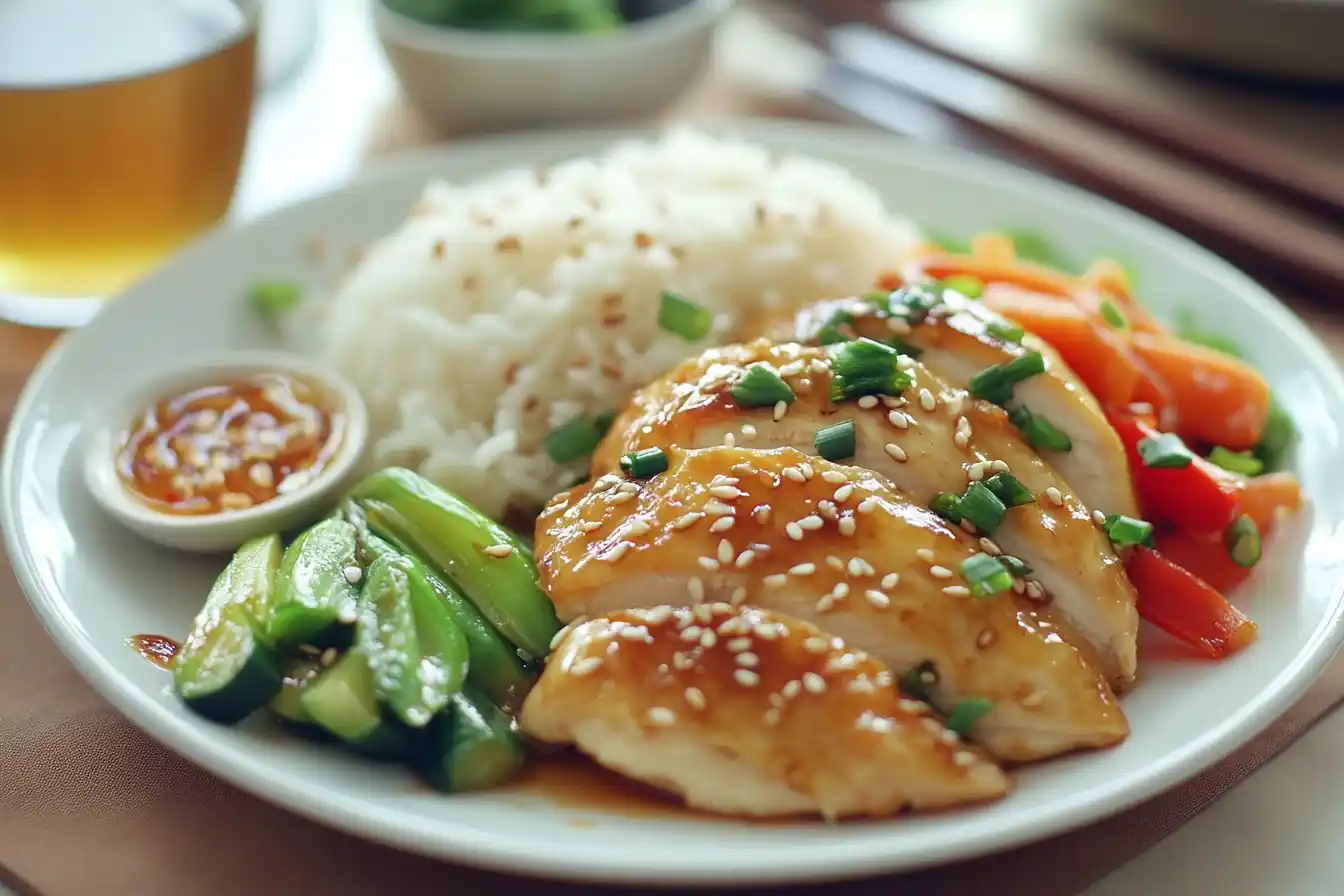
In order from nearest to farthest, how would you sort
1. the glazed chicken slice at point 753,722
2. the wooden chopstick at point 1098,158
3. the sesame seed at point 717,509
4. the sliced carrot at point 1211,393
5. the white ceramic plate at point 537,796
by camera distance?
1. the white ceramic plate at point 537,796
2. the glazed chicken slice at point 753,722
3. the sesame seed at point 717,509
4. the sliced carrot at point 1211,393
5. the wooden chopstick at point 1098,158

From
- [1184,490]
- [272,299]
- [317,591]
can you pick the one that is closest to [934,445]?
[1184,490]

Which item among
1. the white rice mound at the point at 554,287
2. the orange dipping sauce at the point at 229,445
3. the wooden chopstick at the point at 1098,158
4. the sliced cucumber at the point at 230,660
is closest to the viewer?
the sliced cucumber at the point at 230,660

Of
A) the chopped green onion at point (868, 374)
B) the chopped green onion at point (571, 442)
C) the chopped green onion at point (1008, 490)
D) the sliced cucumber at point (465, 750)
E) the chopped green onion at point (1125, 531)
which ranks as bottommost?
the chopped green onion at point (571, 442)

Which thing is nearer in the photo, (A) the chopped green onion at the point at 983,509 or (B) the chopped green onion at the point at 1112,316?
(A) the chopped green onion at the point at 983,509

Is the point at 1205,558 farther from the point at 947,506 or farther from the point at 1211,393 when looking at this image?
the point at 947,506

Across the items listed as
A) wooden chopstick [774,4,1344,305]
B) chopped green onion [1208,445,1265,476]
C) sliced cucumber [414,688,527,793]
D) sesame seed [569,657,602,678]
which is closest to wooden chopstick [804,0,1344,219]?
wooden chopstick [774,4,1344,305]

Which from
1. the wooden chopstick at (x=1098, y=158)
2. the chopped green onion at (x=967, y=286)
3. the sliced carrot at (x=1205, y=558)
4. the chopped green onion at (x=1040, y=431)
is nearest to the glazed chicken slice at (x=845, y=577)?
the chopped green onion at (x=1040, y=431)

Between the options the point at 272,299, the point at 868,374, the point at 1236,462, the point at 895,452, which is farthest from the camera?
the point at 272,299

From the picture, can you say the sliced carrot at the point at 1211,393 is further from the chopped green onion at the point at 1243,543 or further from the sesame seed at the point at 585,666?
the sesame seed at the point at 585,666

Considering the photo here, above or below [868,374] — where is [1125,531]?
below
